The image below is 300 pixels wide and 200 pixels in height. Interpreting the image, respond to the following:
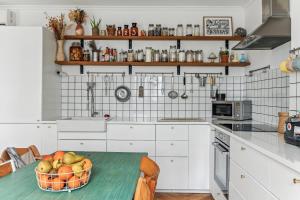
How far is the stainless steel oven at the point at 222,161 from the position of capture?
242 cm

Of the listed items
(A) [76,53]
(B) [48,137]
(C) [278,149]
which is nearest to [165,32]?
(A) [76,53]

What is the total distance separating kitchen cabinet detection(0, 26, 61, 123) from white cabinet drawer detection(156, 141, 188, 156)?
1.49m

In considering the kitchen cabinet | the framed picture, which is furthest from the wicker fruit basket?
the framed picture

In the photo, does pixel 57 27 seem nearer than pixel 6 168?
No

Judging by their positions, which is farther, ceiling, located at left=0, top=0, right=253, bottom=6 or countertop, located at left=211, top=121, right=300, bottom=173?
ceiling, located at left=0, top=0, right=253, bottom=6

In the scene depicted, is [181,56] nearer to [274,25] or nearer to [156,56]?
[156,56]

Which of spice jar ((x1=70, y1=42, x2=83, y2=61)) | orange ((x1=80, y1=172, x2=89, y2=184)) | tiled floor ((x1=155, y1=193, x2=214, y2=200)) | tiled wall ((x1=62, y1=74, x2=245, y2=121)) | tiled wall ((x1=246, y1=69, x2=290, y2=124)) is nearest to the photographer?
orange ((x1=80, y1=172, x2=89, y2=184))

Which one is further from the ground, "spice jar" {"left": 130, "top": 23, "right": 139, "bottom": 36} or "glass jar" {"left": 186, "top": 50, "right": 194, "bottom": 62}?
"spice jar" {"left": 130, "top": 23, "right": 139, "bottom": 36}

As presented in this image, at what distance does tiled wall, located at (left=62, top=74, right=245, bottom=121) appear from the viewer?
12.3 ft

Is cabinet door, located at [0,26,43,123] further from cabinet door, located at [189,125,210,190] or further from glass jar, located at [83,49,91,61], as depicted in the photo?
cabinet door, located at [189,125,210,190]

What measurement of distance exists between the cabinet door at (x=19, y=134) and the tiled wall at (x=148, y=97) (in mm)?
561

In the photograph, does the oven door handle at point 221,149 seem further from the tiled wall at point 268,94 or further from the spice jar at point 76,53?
the spice jar at point 76,53

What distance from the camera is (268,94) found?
295cm

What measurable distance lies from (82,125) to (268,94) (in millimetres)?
2153
